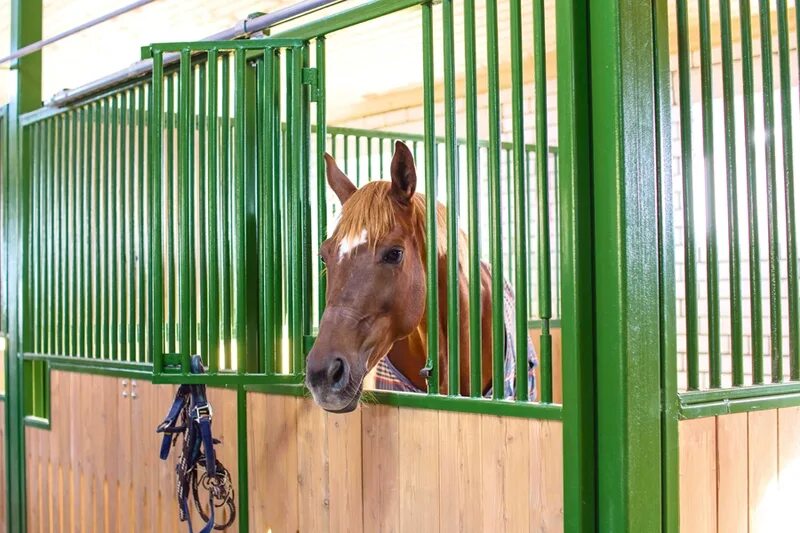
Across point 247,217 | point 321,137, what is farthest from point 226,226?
point 321,137

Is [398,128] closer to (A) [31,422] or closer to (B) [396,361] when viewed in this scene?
(A) [31,422]

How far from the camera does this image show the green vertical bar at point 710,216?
66.5 inches

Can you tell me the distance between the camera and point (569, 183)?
61.2 inches

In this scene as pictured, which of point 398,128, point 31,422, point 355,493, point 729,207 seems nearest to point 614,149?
point 729,207

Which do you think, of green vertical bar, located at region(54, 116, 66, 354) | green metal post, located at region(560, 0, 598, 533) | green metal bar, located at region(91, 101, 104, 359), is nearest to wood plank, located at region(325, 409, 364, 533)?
green metal post, located at region(560, 0, 598, 533)

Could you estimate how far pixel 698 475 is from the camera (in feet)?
5.34

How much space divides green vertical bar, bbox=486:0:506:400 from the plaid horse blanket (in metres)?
0.42

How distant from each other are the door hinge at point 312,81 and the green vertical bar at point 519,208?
64 cm

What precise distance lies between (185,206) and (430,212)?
0.74 m

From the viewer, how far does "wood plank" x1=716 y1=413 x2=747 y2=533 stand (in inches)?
65.8

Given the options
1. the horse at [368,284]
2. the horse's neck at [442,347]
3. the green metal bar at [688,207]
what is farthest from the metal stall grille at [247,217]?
the green metal bar at [688,207]

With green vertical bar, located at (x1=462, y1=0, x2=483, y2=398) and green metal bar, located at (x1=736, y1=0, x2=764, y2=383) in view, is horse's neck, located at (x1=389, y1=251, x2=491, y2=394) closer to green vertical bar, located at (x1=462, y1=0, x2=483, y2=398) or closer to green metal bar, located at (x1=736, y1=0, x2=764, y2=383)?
green vertical bar, located at (x1=462, y1=0, x2=483, y2=398)

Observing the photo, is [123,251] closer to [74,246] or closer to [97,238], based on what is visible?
[97,238]

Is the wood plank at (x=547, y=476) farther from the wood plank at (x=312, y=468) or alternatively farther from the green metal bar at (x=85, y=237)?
the green metal bar at (x=85, y=237)
